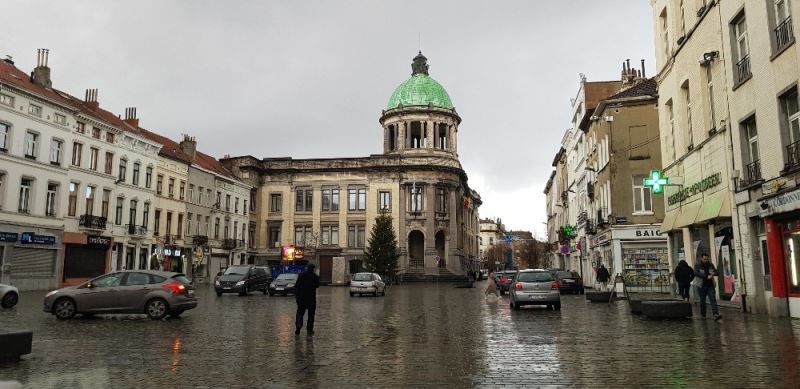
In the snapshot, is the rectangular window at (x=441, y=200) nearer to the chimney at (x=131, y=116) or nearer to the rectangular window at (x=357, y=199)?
the rectangular window at (x=357, y=199)

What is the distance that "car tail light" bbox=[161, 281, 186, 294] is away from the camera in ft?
60.4

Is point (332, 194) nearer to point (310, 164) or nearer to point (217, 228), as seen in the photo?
point (310, 164)

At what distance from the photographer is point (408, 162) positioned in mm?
A: 70062

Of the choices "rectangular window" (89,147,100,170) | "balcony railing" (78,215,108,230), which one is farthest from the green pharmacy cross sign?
"rectangular window" (89,147,100,170)

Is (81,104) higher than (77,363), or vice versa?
(81,104)

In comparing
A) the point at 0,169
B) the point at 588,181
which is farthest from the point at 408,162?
the point at 0,169

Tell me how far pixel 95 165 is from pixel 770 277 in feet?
131

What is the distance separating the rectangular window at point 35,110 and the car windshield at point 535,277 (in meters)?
30.1

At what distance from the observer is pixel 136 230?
148 ft

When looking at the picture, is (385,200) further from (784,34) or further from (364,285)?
(784,34)

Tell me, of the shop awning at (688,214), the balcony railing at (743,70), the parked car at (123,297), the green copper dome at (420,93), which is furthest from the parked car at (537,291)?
the green copper dome at (420,93)

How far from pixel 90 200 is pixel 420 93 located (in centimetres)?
4420

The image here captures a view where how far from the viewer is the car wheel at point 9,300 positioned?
70.2 feet

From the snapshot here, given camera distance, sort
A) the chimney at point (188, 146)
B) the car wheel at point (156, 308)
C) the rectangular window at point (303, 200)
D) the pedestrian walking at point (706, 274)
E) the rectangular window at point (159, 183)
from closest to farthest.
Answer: the pedestrian walking at point (706, 274) < the car wheel at point (156, 308) < the rectangular window at point (159, 183) < the chimney at point (188, 146) < the rectangular window at point (303, 200)
